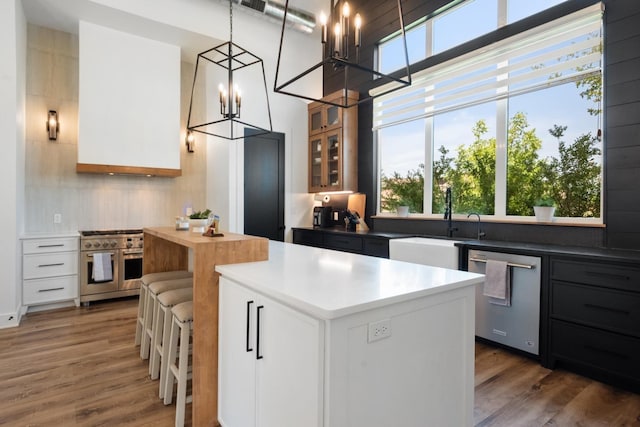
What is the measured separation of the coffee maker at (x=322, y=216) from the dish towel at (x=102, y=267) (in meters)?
2.81

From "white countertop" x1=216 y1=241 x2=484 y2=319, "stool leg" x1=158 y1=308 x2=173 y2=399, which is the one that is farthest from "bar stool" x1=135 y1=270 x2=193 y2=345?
"white countertop" x1=216 y1=241 x2=484 y2=319

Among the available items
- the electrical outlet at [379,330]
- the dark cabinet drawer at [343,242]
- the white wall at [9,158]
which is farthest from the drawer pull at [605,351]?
the white wall at [9,158]

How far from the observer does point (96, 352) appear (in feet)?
9.67

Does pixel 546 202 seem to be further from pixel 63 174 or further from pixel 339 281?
pixel 63 174

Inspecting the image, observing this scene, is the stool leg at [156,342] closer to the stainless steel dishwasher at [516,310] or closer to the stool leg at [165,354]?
the stool leg at [165,354]

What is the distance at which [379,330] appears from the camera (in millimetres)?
Result: 1269

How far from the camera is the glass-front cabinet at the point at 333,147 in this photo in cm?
493

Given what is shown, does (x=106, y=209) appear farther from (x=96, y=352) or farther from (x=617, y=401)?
(x=617, y=401)

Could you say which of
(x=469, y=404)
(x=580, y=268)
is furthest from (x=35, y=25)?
(x=580, y=268)

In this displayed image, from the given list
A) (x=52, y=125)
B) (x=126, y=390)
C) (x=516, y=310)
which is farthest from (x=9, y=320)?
(x=516, y=310)

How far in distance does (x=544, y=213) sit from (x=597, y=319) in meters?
1.04

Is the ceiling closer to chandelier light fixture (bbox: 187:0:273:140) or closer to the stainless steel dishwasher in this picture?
chandelier light fixture (bbox: 187:0:273:140)

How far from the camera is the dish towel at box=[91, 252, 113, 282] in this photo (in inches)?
164

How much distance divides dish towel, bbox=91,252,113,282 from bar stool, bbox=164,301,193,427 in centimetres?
260
